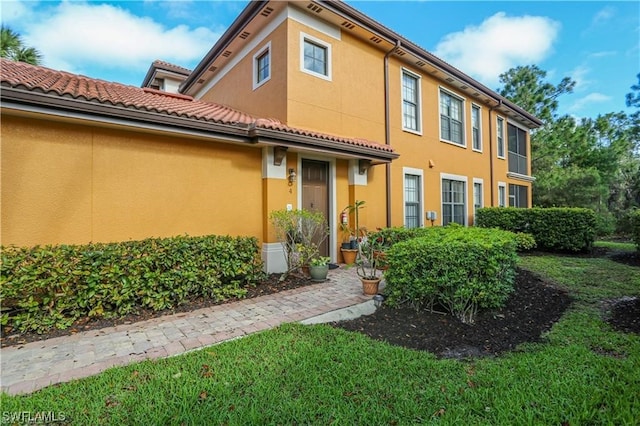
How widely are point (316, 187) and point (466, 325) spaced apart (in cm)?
516

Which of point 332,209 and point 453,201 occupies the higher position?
point 453,201

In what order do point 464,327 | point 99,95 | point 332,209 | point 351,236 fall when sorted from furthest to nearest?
point 351,236, point 332,209, point 99,95, point 464,327

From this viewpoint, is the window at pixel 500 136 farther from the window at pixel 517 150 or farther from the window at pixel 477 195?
the window at pixel 477 195

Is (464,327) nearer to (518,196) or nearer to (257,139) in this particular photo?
(257,139)

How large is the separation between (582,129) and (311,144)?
28577 millimetres

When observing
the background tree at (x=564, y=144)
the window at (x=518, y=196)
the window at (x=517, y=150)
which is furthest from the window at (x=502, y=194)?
the background tree at (x=564, y=144)

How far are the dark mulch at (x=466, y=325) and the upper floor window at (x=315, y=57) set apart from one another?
6.43m

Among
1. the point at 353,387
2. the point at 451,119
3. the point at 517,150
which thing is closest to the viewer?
the point at 353,387

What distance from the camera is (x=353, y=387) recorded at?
2.66 m

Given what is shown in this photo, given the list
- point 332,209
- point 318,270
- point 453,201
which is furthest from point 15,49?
point 453,201

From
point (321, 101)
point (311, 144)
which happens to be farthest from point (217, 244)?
point (321, 101)

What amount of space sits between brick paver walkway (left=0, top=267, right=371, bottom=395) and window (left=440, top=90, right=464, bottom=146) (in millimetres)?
9552

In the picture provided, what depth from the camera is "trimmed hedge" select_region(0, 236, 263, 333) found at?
4027 millimetres

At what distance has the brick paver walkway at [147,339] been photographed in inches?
120
